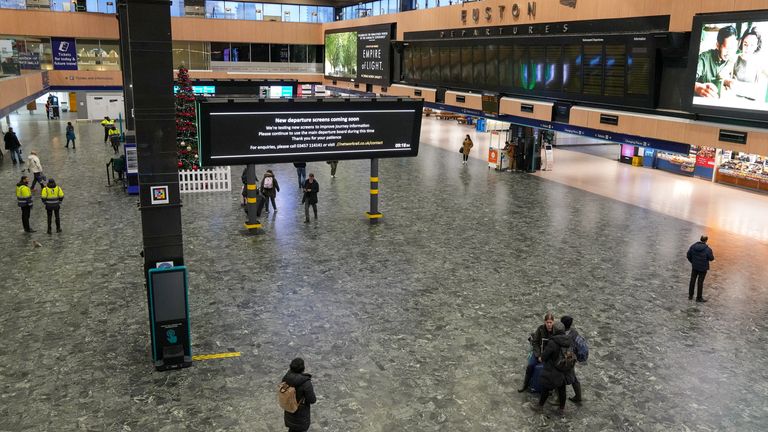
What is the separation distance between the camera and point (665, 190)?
1017 inches

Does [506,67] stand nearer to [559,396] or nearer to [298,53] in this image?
[559,396]

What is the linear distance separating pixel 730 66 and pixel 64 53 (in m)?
42.5

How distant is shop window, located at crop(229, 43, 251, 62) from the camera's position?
4544cm

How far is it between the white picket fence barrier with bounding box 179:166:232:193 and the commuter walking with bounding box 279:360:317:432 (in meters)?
16.2

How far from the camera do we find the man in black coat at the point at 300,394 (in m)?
6.84

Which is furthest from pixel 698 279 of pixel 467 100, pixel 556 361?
pixel 467 100

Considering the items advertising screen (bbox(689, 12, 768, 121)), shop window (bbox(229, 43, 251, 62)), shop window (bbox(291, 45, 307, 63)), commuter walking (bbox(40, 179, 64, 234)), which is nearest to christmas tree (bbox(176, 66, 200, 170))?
commuter walking (bbox(40, 179, 64, 234))

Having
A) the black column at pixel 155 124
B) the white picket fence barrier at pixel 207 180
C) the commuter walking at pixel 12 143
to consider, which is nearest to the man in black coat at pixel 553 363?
the black column at pixel 155 124

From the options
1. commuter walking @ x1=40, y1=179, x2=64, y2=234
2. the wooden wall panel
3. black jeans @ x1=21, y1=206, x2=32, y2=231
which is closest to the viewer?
commuter walking @ x1=40, y1=179, x2=64, y2=234

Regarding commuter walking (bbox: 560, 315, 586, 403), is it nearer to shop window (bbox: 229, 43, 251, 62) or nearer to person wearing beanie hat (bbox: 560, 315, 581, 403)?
person wearing beanie hat (bbox: 560, 315, 581, 403)

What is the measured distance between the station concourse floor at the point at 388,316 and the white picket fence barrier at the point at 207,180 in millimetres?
1077

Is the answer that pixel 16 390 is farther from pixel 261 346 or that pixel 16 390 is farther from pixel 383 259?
pixel 383 259

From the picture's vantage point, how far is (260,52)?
4606 cm

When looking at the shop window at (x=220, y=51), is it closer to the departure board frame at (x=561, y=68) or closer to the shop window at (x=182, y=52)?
the shop window at (x=182, y=52)
